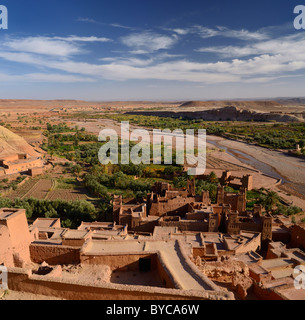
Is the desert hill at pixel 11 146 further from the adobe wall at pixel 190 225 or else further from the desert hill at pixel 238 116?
the desert hill at pixel 238 116

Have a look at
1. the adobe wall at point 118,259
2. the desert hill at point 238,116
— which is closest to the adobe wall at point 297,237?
the adobe wall at point 118,259

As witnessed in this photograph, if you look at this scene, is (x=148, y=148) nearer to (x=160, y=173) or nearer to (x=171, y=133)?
(x=160, y=173)

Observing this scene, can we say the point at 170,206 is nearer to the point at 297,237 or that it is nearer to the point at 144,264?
the point at 297,237

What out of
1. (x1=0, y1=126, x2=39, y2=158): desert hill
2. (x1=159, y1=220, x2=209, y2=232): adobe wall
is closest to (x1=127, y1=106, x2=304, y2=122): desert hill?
(x1=0, y1=126, x2=39, y2=158): desert hill

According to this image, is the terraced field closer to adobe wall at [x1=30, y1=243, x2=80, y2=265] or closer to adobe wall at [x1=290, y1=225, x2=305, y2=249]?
adobe wall at [x1=30, y1=243, x2=80, y2=265]

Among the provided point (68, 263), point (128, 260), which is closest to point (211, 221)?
point (128, 260)

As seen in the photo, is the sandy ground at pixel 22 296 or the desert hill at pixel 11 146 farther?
the desert hill at pixel 11 146

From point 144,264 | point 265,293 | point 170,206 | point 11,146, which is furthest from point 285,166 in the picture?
point 11,146
